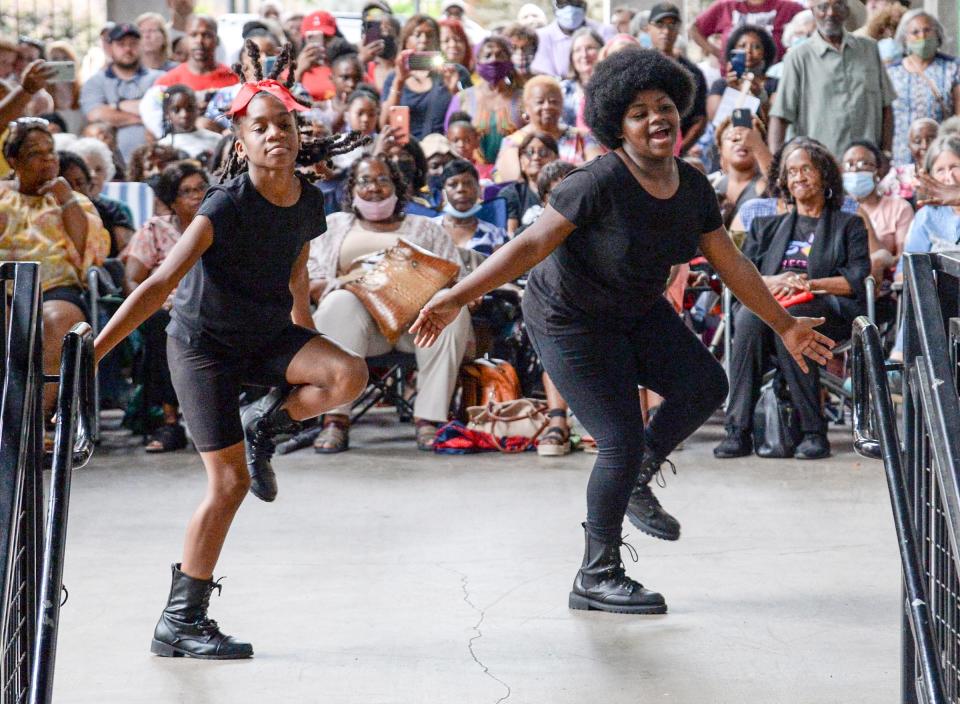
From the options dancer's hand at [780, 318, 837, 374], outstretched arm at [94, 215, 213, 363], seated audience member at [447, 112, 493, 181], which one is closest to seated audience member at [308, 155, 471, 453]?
seated audience member at [447, 112, 493, 181]

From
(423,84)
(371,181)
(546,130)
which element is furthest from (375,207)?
(423,84)

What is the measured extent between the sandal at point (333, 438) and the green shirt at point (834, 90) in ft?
12.3

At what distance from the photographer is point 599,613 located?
4191 millimetres

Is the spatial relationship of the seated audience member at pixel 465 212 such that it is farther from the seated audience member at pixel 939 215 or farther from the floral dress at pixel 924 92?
the floral dress at pixel 924 92

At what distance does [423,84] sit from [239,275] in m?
6.23

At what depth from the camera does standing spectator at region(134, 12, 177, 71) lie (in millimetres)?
10320

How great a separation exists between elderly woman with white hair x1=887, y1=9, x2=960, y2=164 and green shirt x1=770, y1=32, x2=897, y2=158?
37 cm

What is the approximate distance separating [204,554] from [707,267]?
4294mm

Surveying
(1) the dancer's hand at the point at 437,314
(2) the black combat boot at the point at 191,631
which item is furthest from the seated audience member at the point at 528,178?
(2) the black combat boot at the point at 191,631

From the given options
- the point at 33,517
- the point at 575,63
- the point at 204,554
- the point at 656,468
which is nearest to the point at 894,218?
the point at 575,63

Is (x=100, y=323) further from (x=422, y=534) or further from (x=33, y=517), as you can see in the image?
(x=33, y=517)

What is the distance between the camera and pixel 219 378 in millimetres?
3773

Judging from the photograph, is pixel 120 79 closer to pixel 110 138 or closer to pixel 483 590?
pixel 110 138

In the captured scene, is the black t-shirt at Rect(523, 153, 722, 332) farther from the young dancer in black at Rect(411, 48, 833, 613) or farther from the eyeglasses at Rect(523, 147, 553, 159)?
the eyeglasses at Rect(523, 147, 553, 159)
